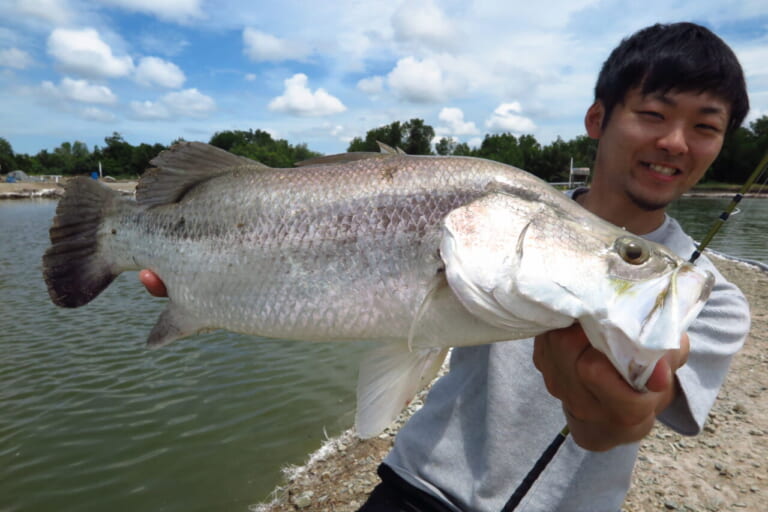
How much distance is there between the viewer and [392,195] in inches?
83.9

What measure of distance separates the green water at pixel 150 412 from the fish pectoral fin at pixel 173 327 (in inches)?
142

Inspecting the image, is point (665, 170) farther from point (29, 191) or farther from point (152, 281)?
point (29, 191)

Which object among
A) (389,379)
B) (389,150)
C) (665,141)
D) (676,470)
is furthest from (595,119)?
(676,470)

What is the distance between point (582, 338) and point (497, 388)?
1010 mm

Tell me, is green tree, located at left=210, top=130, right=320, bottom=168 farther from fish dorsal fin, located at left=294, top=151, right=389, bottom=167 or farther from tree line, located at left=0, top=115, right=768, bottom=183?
fish dorsal fin, located at left=294, top=151, right=389, bottom=167

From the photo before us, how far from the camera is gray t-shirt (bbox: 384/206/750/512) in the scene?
243cm

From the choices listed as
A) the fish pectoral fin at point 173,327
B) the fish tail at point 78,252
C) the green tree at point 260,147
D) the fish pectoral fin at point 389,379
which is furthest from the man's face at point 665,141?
the green tree at point 260,147

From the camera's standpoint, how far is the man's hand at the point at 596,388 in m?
1.56

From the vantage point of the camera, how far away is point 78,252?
111 inches

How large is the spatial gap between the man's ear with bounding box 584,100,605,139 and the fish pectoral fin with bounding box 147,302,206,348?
9.21 feet

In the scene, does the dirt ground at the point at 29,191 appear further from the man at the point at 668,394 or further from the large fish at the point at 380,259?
the man at the point at 668,394

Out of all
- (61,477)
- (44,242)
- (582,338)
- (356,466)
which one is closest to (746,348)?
(356,466)

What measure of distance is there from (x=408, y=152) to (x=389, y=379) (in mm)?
73631

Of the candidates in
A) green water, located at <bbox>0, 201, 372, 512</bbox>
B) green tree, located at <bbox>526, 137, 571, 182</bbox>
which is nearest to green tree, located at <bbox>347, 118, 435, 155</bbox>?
green tree, located at <bbox>526, 137, 571, 182</bbox>
